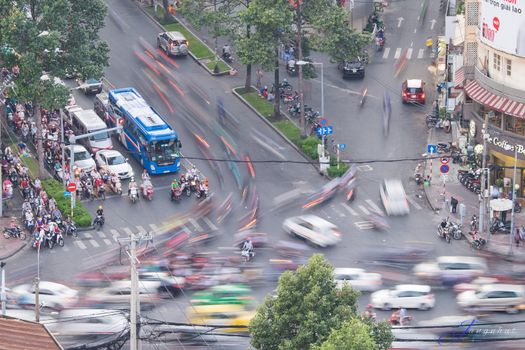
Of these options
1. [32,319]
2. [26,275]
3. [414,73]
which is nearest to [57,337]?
[32,319]

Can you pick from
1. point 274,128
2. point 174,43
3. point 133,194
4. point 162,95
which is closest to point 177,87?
point 162,95

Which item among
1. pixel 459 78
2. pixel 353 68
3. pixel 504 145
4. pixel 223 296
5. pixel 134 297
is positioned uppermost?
pixel 134 297

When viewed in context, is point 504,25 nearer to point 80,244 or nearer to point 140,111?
point 140,111

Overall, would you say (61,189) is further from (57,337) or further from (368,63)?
(368,63)

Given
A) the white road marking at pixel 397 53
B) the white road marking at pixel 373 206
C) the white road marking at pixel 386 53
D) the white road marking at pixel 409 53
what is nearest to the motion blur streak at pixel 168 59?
the white road marking at pixel 386 53

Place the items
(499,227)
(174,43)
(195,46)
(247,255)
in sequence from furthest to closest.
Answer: (195,46) → (174,43) → (499,227) → (247,255)

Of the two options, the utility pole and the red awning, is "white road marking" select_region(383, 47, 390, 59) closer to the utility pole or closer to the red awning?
the red awning

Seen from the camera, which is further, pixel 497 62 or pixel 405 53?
pixel 405 53

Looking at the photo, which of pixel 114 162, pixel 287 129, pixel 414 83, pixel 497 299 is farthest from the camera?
pixel 414 83
